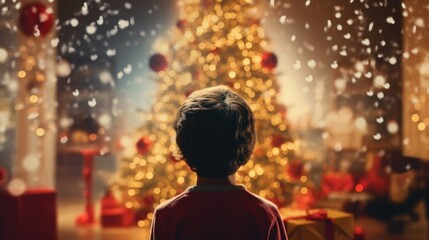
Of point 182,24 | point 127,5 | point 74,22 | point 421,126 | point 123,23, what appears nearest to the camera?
point 182,24

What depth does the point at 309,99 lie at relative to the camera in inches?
224

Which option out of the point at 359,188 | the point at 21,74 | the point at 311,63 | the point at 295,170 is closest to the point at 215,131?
the point at 295,170

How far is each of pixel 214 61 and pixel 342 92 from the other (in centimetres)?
239

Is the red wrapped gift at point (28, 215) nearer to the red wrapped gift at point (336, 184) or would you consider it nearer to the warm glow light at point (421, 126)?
the red wrapped gift at point (336, 184)

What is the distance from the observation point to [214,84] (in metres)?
3.75

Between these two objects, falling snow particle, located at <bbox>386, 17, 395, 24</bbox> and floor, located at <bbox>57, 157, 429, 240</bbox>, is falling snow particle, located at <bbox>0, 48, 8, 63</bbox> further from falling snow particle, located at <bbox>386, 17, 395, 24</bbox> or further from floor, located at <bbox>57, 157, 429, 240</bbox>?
falling snow particle, located at <bbox>386, 17, 395, 24</bbox>

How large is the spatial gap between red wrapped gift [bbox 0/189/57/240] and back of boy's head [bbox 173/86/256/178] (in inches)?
94.2

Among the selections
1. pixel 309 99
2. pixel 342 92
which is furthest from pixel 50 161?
pixel 342 92

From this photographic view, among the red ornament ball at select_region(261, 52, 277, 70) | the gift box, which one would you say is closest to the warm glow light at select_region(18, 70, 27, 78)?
the red ornament ball at select_region(261, 52, 277, 70)

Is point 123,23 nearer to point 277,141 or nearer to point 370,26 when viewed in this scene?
point 277,141

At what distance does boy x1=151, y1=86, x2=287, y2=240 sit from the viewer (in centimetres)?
110

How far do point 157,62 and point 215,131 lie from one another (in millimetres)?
2672

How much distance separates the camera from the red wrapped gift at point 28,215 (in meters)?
3.17

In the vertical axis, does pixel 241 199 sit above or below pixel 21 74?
below
